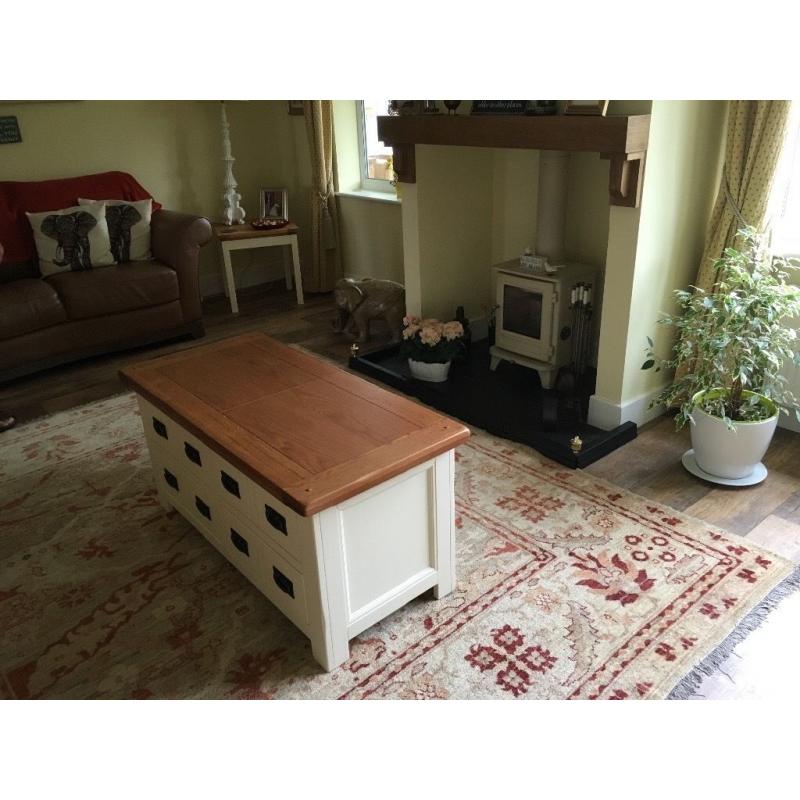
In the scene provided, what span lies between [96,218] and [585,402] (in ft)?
9.44

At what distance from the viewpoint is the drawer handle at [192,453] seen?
216 cm

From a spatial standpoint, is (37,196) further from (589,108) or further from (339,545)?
(339,545)

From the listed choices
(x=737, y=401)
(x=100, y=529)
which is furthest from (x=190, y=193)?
(x=737, y=401)

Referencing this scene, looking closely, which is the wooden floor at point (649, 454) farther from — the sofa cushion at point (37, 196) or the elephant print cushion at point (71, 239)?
the sofa cushion at point (37, 196)

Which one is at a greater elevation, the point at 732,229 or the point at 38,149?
the point at 38,149

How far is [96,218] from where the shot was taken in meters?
3.95

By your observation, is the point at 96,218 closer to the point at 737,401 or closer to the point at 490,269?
the point at 490,269

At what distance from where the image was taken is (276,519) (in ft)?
5.91

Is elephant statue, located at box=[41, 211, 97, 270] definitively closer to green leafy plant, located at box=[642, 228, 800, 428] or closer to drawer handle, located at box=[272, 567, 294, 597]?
drawer handle, located at box=[272, 567, 294, 597]

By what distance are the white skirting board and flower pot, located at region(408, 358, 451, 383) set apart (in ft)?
2.54

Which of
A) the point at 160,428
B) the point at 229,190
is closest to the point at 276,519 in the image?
the point at 160,428

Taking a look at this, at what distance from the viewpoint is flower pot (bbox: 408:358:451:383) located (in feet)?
11.4

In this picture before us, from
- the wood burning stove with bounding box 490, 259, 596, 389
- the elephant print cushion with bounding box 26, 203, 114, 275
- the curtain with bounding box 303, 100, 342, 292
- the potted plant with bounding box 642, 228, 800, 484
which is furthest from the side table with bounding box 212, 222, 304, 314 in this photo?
the potted plant with bounding box 642, 228, 800, 484

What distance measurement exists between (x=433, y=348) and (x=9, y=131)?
113 inches
